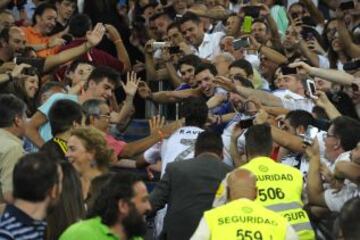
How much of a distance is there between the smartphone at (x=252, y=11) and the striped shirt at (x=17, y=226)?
9756mm

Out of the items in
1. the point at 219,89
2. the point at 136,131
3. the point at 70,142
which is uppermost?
the point at 70,142

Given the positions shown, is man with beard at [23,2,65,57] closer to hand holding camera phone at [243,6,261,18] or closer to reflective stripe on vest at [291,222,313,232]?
hand holding camera phone at [243,6,261,18]

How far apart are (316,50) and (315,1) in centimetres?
313

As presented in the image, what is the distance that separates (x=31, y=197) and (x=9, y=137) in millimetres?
3265

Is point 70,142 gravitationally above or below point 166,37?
above

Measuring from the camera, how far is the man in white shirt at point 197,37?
16516 mm

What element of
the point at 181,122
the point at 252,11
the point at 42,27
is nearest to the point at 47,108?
the point at 181,122

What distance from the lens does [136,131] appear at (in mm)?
15344

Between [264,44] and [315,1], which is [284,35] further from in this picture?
[315,1]

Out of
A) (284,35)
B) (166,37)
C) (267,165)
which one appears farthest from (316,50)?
(267,165)

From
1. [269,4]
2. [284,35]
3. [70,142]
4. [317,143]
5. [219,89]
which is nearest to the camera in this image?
[70,142]

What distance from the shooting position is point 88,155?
381 inches

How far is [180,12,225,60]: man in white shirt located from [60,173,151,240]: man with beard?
28.6ft

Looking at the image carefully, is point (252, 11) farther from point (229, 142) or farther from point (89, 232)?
point (89, 232)
